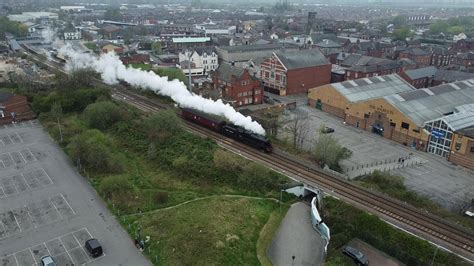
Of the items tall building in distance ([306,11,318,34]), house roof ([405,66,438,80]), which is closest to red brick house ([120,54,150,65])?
house roof ([405,66,438,80])

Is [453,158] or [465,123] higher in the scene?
Answer: [465,123]

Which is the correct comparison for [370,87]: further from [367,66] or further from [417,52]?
[417,52]

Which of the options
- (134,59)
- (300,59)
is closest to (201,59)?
(134,59)

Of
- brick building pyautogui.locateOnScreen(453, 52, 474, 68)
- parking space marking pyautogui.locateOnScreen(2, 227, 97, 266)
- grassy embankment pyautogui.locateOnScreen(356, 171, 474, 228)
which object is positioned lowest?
parking space marking pyautogui.locateOnScreen(2, 227, 97, 266)

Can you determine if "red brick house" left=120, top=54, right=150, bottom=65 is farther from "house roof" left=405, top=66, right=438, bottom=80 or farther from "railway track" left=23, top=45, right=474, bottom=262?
"house roof" left=405, top=66, right=438, bottom=80

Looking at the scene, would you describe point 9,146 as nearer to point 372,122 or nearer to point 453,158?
point 372,122

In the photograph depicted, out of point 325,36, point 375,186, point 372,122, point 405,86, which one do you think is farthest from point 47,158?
point 325,36
